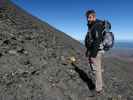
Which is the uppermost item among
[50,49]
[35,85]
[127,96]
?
[50,49]

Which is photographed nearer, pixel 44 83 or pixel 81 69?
pixel 44 83

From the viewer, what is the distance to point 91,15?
40.7ft

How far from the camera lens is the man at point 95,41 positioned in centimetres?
1222

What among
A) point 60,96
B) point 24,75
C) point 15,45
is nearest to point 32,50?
point 15,45

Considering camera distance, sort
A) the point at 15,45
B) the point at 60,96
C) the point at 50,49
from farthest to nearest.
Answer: the point at 50,49 < the point at 15,45 < the point at 60,96

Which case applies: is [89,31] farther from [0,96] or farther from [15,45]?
[15,45]

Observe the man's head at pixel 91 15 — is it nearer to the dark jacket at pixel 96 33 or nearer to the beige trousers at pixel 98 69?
the dark jacket at pixel 96 33

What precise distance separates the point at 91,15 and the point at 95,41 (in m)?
1.29

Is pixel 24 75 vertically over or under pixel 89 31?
under

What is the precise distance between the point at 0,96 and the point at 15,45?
6595mm

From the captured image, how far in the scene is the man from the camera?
12.2 m

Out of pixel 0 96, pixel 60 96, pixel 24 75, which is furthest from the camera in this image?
pixel 24 75

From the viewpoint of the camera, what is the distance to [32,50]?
1864cm

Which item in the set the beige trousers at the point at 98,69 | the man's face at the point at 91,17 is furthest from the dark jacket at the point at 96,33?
the beige trousers at the point at 98,69
